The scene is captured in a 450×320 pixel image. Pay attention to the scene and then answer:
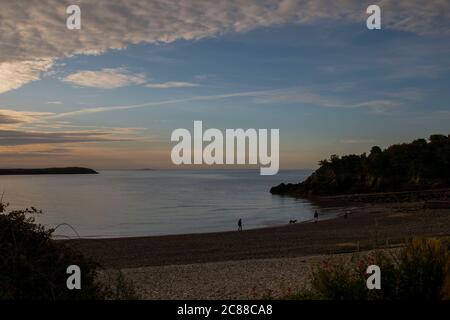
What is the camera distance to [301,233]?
3500 centimetres

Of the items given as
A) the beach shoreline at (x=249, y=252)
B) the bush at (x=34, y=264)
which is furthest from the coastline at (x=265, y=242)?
the bush at (x=34, y=264)

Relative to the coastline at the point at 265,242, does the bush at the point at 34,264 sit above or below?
above

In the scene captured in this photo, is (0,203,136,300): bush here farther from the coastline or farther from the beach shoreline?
the coastline

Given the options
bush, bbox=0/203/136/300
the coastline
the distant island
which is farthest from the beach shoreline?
the distant island

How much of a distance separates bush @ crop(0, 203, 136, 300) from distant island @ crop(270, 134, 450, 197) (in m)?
75.1

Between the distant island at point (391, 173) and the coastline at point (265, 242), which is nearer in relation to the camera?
the coastline at point (265, 242)

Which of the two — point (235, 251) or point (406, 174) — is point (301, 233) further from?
point (406, 174)

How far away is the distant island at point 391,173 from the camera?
78.0m

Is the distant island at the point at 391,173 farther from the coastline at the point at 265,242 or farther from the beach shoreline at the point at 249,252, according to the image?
the coastline at the point at 265,242

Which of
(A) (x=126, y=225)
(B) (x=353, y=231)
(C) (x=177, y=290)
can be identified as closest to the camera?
(C) (x=177, y=290)

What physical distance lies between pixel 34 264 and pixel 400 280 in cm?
571

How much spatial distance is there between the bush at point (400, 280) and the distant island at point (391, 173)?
236ft
